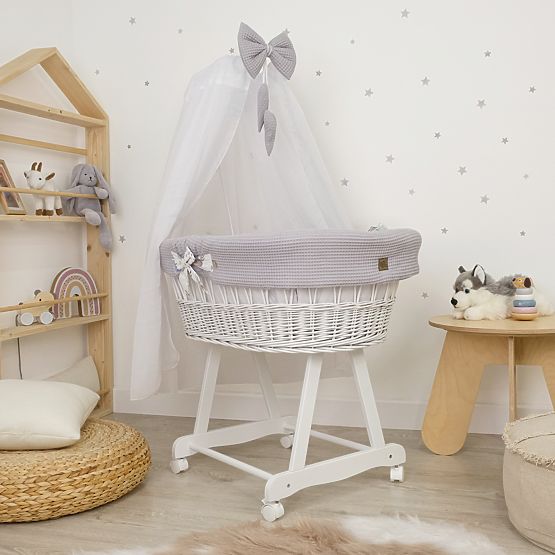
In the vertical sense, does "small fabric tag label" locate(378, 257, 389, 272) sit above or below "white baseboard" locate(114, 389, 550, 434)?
above

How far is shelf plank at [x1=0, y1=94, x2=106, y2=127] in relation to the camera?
245cm

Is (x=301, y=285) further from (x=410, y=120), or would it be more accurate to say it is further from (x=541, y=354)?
(x=410, y=120)

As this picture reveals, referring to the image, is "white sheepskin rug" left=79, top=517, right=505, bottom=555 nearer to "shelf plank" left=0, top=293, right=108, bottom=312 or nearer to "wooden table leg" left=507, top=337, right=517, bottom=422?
"wooden table leg" left=507, top=337, right=517, bottom=422

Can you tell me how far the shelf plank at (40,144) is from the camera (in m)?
2.56

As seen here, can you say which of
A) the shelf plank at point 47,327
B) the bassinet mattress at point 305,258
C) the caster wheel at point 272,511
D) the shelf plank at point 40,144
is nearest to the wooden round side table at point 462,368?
the bassinet mattress at point 305,258

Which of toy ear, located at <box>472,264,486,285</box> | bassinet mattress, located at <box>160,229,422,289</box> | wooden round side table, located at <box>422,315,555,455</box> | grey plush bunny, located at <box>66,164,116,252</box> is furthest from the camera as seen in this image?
grey plush bunny, located at <box>66,164,116,252</box>

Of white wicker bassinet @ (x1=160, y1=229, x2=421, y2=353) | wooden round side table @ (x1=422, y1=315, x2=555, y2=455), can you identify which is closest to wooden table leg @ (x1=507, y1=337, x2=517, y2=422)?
wooden round side table @ (x1=422, y1=315, x2=555, y2=455)

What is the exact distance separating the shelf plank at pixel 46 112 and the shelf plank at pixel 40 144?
93mm

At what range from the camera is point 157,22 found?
2.89 meters

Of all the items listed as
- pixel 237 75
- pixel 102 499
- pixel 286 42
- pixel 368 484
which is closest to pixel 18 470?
pixel 102 499

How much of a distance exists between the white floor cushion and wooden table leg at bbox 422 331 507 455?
1115 mm

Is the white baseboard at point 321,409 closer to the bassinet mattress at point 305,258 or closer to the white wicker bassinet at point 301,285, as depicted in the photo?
the white wicker bassinet at point 301,285

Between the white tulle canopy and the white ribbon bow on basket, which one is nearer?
the white ribbon bow on basket

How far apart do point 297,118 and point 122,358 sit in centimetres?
125
